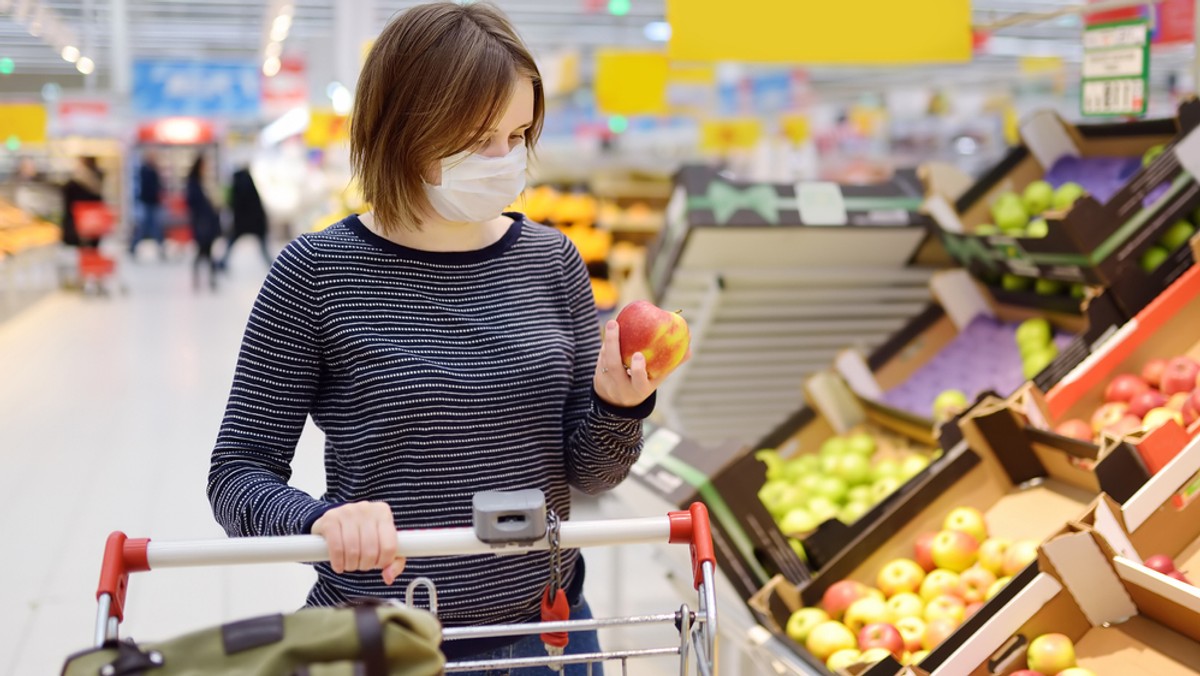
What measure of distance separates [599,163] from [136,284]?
7099 millimetres

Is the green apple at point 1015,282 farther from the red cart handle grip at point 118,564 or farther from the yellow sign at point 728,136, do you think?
→ the yellow sign at point 728,136

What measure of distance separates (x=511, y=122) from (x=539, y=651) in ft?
2.35

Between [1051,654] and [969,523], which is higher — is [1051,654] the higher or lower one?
the lower one

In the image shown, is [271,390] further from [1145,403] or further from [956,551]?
[1145,403]

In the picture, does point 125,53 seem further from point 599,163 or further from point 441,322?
point 441,322

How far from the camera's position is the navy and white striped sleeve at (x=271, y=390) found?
142 cm

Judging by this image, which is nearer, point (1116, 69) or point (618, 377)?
point (618, 377)

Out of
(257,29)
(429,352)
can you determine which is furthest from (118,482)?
(257,29)

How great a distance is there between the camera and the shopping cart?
48.3 inches

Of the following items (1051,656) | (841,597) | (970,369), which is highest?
(970,369)

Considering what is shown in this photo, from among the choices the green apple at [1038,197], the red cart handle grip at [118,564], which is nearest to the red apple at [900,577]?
the green apple at [1038,197]

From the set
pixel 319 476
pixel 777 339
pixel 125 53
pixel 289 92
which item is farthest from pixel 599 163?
pixel 289 92

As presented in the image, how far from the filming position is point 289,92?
23.2m

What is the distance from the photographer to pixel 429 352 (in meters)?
1.51
